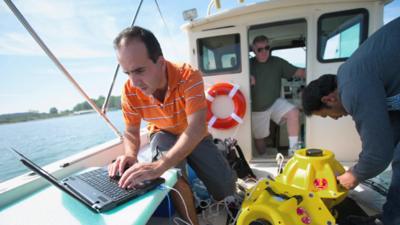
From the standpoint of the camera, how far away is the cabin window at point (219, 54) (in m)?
2.38

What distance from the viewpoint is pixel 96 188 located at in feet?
2.71

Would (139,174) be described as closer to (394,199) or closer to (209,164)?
(209,164)

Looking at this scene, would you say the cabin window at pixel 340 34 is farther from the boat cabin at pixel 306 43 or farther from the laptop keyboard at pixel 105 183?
the laptop keyboard at pixel 105 183

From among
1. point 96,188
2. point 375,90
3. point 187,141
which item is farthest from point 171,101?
point 375,90

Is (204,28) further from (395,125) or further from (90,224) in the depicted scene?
(90,224)

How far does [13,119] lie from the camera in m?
1.20

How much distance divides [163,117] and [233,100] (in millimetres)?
1078

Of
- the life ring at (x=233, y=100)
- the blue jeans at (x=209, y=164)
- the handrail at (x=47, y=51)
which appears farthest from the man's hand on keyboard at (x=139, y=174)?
the life ring at (x=233, y=100)

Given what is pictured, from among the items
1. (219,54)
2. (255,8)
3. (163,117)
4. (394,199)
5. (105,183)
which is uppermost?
(255,8)

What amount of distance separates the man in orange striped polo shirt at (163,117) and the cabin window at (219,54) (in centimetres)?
112

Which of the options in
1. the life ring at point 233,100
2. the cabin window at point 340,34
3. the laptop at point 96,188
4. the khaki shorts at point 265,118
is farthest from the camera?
the khaki shorts at point 265,118

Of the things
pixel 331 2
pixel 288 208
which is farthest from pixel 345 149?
pixel 288 208

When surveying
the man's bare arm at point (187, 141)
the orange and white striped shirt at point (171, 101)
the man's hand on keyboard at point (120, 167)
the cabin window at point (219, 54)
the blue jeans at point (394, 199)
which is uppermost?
the cabin window at point (219, 54)

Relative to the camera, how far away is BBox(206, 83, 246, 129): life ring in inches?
90.4
